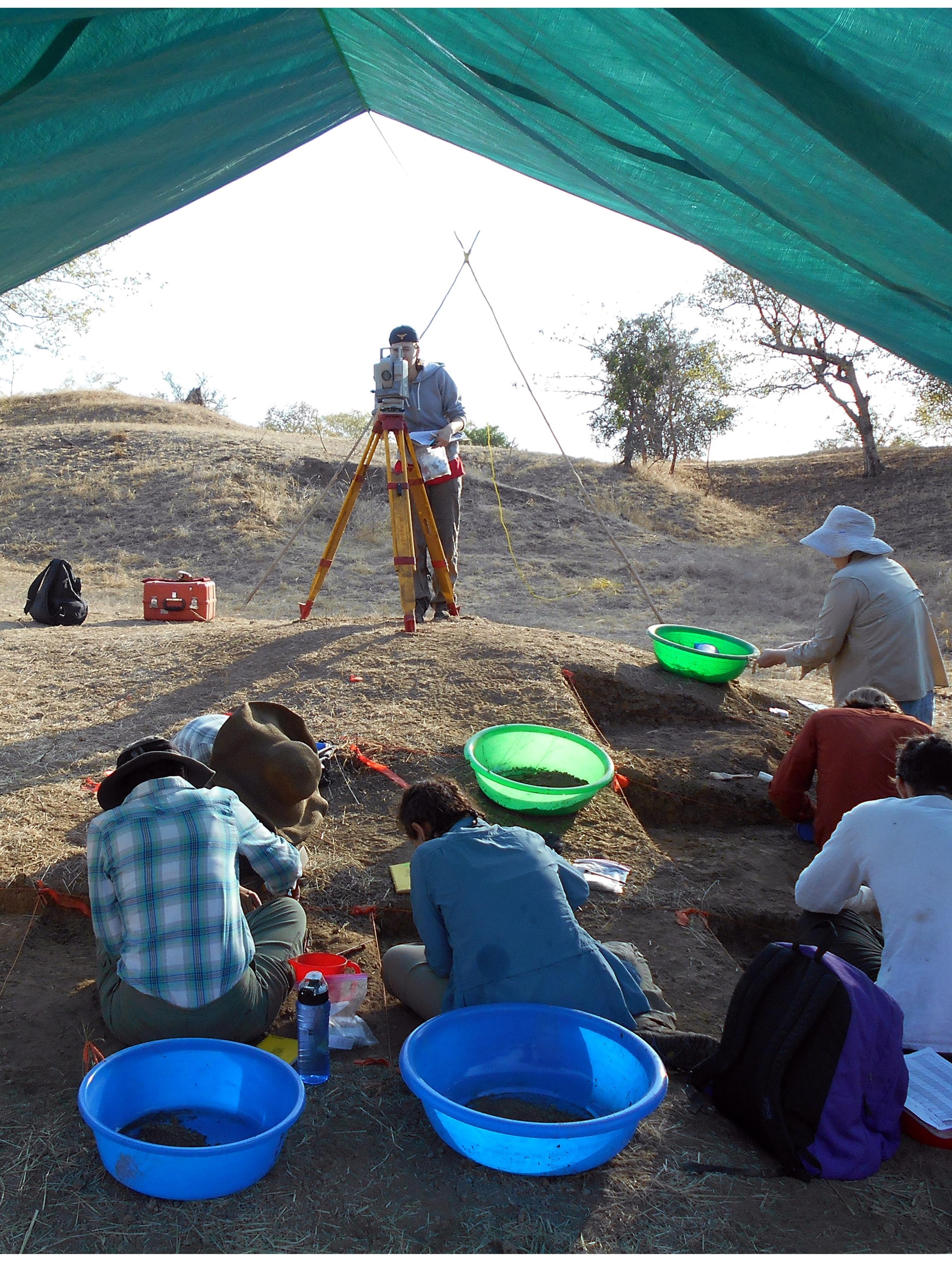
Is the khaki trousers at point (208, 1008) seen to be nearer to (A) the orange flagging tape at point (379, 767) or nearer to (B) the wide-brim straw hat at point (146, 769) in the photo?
(B) the wide-brim straw hat at point (146, 769)

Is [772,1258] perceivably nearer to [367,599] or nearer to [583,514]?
[367,599]

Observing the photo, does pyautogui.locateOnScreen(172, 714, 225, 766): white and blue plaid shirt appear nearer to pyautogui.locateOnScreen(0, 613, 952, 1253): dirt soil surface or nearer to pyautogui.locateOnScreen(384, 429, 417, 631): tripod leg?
pyautogui.locateOnScreen(0, 613, 952, 1253): dirt soil surface

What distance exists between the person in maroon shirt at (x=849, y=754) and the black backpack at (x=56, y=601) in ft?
20.0

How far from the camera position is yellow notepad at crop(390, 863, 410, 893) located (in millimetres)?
3551

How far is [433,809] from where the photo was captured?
9.02 ft

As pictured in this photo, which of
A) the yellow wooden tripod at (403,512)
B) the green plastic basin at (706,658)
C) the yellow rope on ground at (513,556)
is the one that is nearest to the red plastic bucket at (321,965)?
the yellow wooden tripod at (403,512)

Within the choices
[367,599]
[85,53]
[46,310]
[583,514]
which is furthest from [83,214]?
[46,310]

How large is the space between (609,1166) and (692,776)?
2.86m

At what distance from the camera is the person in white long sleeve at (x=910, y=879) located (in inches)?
101

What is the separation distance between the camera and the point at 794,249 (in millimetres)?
2553

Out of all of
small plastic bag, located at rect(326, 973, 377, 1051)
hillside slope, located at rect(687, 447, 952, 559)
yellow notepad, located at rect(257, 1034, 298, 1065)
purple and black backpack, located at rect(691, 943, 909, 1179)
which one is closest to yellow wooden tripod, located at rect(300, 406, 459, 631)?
small plastic bag, located at rect(326, 973, 377, 1051)

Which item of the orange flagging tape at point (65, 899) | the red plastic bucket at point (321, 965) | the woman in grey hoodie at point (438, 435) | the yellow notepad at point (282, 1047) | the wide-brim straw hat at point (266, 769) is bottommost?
the yellow notepad at point (282, 1047)

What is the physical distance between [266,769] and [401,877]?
667 mm

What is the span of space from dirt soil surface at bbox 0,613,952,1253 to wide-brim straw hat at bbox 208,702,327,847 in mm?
260
